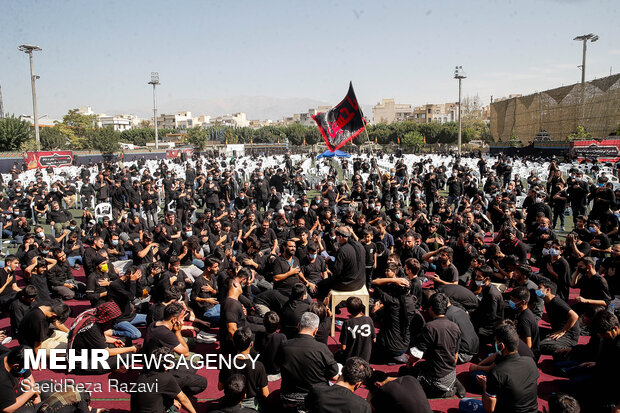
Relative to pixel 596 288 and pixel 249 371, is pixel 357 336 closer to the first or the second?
pixel 249 371

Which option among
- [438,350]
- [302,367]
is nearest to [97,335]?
[302,367]

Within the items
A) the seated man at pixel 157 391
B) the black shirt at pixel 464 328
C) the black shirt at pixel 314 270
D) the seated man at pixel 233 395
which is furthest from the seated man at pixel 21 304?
the black shirt at pixel 464 328

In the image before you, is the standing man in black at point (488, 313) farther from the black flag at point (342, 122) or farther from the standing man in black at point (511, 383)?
the black flag at point (342, 122)

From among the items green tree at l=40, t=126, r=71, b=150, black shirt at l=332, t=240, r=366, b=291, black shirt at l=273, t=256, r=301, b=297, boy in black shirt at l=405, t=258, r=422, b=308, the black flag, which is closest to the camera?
boy in black shirt at l=405, t=258, r=422, b=308

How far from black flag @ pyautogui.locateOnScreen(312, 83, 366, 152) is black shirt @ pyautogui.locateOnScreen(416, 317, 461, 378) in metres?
9.25

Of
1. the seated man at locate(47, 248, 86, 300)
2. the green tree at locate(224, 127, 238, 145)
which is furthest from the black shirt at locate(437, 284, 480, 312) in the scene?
the green tree at locate(224, 127, 238, 145)

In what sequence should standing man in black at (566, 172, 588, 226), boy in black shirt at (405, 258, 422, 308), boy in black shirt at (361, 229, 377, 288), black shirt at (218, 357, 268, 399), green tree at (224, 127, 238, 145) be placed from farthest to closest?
green tree at (224, 127, 238, 145) < standing man in black at (566, 172, 588, 226) < boy in black shirt at (361, 229, 377, 288) < boy in black shirt at (405, 258, 422, 308) < black shirt at (218, 357, 268, 399)

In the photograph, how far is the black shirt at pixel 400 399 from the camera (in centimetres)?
373

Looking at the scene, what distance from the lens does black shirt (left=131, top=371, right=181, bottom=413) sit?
4.04m

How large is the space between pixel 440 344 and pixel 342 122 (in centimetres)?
995

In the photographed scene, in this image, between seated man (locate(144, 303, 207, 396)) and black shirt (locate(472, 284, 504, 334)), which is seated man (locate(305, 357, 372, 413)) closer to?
seated man (locate(144, 303, 207, 396))

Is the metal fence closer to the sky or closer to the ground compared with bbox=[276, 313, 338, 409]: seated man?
closer to the sky

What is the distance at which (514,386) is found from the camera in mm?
3922

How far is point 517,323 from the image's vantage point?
17.6ft
